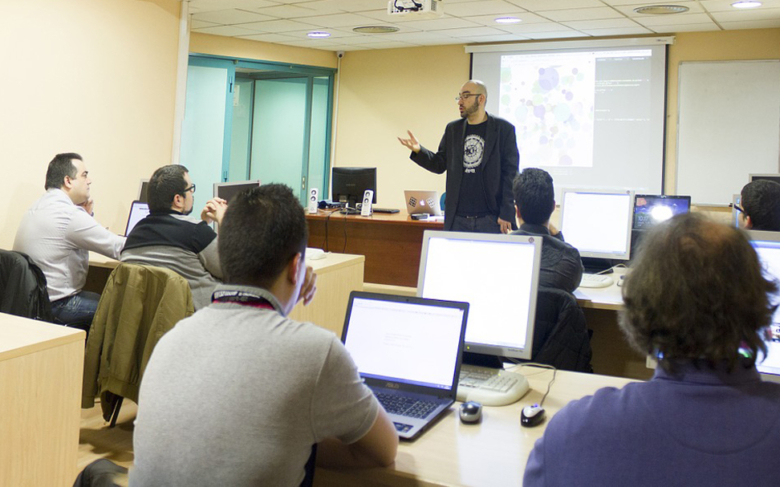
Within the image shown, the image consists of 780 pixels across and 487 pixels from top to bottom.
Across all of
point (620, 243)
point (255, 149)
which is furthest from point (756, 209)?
point (255, 149)

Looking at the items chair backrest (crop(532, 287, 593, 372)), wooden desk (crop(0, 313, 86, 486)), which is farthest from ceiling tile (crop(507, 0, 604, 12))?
wooden desk (crop(0, 313, 86, 486))

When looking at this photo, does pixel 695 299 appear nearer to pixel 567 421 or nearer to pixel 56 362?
pixel 567 421

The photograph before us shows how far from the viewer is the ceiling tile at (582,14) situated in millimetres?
5938

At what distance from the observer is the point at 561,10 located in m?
5.98

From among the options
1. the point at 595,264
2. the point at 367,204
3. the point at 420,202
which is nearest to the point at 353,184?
the point at 367,204

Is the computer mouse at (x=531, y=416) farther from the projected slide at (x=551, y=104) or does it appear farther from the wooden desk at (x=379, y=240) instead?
the projected slide at (x=551, y=104)

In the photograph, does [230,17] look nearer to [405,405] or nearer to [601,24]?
[601,24]

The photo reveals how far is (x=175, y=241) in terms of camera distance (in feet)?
10.3

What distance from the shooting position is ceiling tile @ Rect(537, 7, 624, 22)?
19.5ft

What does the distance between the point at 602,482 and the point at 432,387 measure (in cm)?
79

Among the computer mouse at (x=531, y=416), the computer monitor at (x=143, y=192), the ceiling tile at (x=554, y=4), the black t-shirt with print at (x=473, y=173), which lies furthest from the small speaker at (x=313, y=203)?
the computer mouse at (x=531, y=416)

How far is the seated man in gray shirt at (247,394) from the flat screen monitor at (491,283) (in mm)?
730

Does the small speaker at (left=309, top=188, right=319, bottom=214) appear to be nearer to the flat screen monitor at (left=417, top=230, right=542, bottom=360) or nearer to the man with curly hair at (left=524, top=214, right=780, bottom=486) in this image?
the flat screen monitor at (left=417, top=230, right=542, bottom=360)

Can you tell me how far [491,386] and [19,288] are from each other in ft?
7.16
